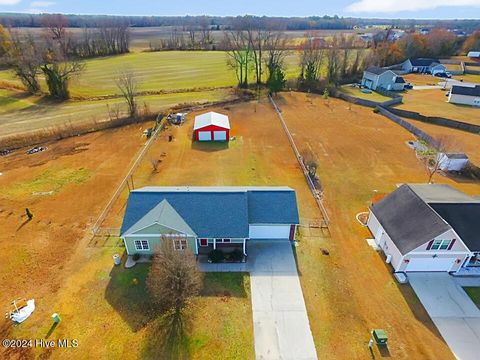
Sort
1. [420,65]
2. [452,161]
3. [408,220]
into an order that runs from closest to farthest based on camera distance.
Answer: [408,220], [452,161], [420,65]

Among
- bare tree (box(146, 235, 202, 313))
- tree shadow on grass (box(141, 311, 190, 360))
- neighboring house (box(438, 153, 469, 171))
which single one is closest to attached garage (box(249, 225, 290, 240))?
bare tree (box(146, 235, 202, 313))

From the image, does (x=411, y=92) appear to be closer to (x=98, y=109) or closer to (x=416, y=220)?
(x=416, y=220)

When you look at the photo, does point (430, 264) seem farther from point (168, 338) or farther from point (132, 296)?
point (132, 296)

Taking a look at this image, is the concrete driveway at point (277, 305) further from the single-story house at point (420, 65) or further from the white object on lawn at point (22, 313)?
the single-story house at point (420, 65)

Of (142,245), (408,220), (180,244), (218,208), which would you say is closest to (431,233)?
(408,220)

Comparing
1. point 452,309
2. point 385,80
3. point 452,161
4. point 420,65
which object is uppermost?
point 385,80

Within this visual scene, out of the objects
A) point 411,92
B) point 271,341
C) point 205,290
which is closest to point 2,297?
point 205,290

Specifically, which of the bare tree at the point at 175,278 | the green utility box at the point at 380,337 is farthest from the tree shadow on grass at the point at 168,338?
the green utility box at the point at 380,337

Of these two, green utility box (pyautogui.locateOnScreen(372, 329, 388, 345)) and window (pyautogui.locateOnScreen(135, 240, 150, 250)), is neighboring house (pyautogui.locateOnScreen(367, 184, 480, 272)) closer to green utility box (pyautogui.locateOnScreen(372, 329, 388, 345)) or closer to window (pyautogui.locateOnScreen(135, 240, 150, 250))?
green utility box (pyautogui.locateOnScreen(372, 329, 388, 345))

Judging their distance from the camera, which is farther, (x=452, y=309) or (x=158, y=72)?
(x=158, y=72)
